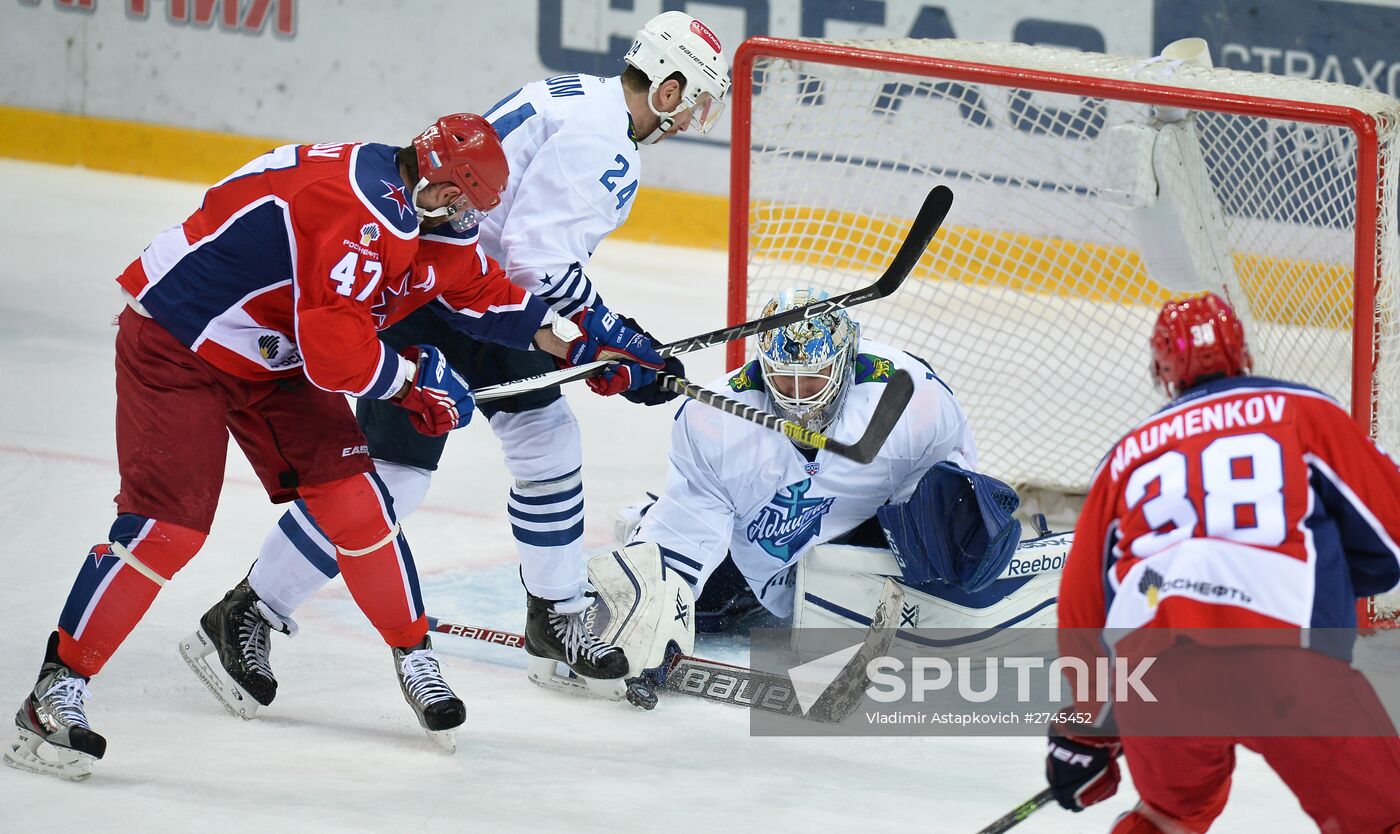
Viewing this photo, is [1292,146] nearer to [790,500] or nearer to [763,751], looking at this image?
[790,500]

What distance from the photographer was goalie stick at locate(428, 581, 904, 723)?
10.6 ft

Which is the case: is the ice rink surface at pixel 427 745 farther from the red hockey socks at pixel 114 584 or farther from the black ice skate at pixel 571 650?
the red hockey socks at pixel 114 584

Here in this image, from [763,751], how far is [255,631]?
0.94 m

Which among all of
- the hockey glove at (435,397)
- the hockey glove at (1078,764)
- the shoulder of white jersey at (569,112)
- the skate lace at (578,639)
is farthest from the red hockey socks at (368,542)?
the hockey glove at (1078,764)

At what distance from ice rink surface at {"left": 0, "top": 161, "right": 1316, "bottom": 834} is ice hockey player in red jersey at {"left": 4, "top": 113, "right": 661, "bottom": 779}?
0.50 ft

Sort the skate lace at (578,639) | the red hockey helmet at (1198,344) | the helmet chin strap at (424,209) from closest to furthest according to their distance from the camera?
the red hockey helmet at (1198,344) → the helmet chin strap at (424,209) → the skate lace at (578,639)

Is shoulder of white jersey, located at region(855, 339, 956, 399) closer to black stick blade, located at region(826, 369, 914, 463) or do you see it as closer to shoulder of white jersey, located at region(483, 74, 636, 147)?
black stick blade, located at region(826, 369, 914, 463)

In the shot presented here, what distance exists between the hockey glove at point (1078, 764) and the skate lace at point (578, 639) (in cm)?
121

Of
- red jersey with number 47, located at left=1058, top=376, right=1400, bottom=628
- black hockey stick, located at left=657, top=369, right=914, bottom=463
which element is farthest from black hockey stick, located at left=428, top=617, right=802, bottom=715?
red jersey with number 47, located at left=1058, top=376, right=1400, bottom=628

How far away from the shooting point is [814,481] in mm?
3484

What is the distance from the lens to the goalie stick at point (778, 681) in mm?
3230

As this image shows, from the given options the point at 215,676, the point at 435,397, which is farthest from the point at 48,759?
the point at 435,397

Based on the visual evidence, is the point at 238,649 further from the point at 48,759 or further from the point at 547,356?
the point at 547,356

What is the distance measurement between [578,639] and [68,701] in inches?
37.4
